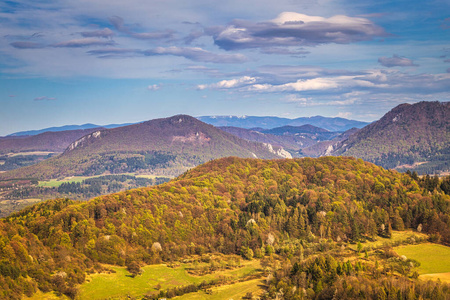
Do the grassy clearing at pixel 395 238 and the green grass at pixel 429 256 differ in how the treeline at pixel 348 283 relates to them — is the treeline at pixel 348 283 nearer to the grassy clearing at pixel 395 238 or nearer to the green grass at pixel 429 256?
the green grass at pixel 429 256

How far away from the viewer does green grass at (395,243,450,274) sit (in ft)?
393

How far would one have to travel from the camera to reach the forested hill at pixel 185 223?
364ft

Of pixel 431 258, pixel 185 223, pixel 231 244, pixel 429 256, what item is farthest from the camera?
pixel 185 223

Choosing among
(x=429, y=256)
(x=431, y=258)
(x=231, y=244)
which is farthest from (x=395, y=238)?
(x=231, y=244)

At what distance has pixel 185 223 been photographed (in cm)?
16238

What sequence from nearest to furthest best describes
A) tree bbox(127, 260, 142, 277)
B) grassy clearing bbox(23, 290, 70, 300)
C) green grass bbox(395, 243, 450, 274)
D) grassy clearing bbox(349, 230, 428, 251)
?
grassy clearing bbox(23, 290, 70, 300) < green grass bbox(395, 243, 450, 274) < tree bbox(127, 260, 142, 277) < grassy clearing bbox(349, 230, 428, 251)

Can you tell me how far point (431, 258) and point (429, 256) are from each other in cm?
217

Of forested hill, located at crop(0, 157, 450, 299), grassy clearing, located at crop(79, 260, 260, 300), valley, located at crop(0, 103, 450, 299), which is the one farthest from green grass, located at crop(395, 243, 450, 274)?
grassy clearing, located at crop(79, 260, 260, 300)

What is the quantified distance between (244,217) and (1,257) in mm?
96495

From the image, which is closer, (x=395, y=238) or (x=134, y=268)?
(x=134, y=268)

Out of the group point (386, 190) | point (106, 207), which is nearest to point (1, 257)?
point (106, 207)

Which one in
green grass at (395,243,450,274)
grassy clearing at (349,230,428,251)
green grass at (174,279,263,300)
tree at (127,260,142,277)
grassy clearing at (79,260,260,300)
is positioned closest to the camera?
grassy clearing at (79,260,260,300)

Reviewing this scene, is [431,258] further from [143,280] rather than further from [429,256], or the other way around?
[143,280]

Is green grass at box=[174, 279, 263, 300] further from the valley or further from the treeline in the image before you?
the treeline
